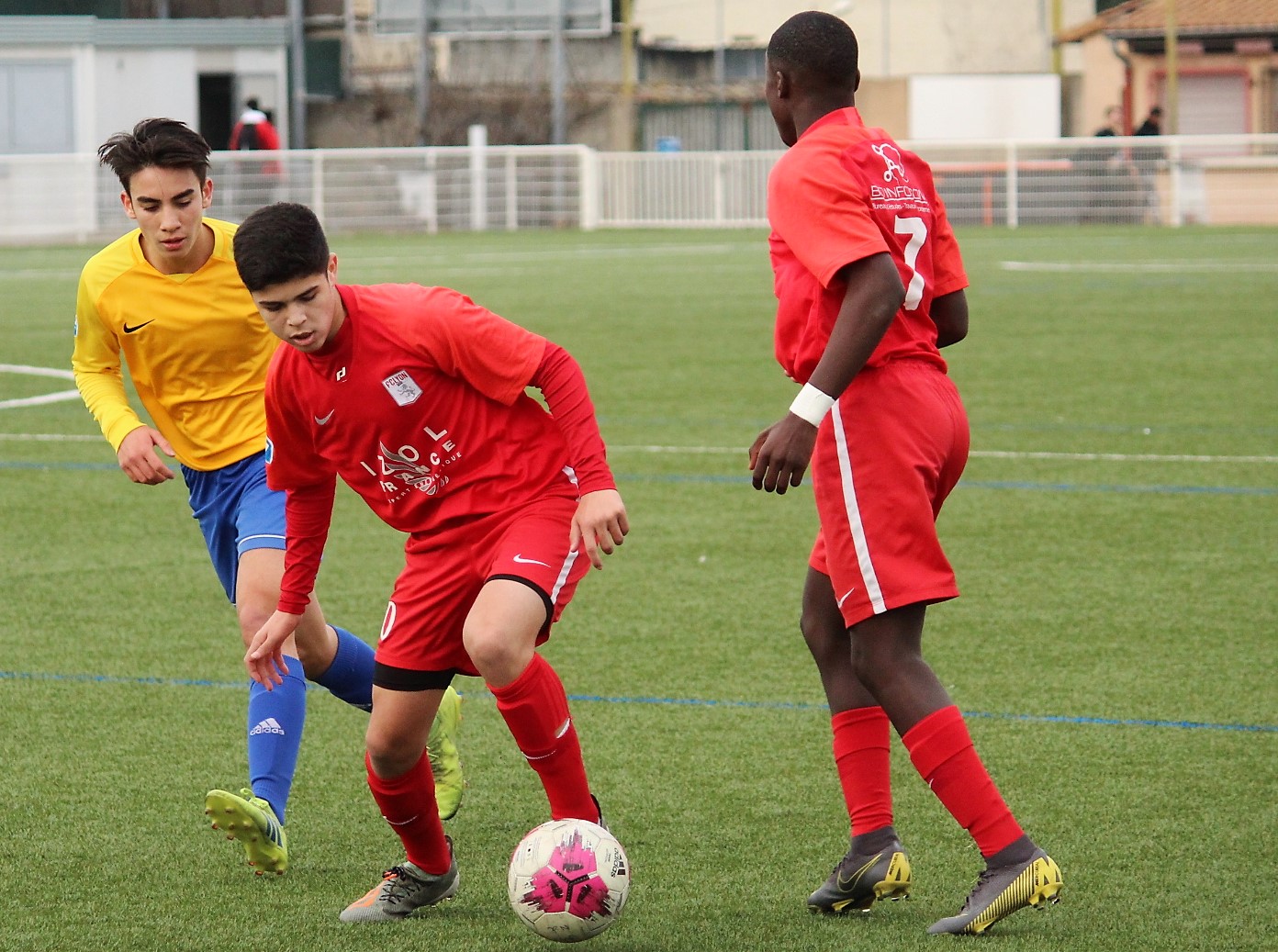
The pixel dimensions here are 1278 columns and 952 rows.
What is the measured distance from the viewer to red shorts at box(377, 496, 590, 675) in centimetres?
371

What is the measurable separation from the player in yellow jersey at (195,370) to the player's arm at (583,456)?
1035 mm

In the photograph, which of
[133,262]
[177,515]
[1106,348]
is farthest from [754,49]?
[133,262]

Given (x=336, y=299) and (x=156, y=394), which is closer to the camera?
(x=336, y=299)

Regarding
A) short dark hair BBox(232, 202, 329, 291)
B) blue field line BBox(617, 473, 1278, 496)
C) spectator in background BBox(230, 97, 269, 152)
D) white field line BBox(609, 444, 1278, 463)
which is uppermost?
spectator in background BBox(230, 97, 269, 152)

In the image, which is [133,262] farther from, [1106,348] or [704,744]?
[1106,348]

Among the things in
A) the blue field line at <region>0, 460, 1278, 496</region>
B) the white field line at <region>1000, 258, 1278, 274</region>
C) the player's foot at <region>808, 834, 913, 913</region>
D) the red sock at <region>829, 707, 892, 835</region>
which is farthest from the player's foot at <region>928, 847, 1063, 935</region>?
the white field line at <region>1000, 258, 1278, 274</region>

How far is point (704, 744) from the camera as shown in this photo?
4.97 metres

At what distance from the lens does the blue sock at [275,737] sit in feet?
13.6

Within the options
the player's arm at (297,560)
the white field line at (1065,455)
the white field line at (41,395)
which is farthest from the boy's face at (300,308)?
the white field line at (41,395)

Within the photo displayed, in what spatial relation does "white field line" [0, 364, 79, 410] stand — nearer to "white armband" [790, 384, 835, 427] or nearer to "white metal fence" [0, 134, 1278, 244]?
"white armband" [790, 384, 835, 427]

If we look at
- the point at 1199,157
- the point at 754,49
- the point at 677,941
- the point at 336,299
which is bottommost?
the point at 677,941

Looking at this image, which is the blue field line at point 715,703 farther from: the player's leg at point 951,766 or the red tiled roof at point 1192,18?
the red tiled roof at point 1192,18

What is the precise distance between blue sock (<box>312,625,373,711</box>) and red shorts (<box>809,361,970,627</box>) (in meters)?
1.50

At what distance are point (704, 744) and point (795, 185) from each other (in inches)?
75.0
